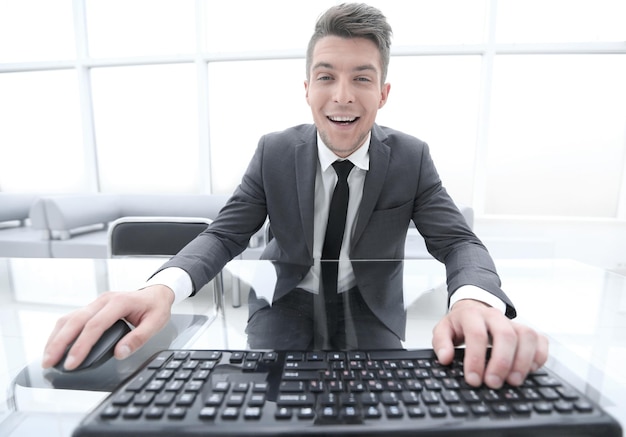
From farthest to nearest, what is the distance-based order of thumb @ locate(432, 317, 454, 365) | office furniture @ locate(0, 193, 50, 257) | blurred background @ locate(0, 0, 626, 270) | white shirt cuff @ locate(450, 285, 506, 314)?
blurred background @ locate(0, 0, 626, 270) < office furniture @ locate(0, 193, 50, 257) < white shirt cuff @ locate(450, 285, 506, 314) < thumb @ locate(432, 317, 454, 365)

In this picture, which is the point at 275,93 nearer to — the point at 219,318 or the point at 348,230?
the point at 348,230

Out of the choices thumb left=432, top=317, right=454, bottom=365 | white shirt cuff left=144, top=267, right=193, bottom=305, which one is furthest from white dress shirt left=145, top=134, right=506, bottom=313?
thumb left=432, top=317, right=454, bottom=365

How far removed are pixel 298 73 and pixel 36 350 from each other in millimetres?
3461

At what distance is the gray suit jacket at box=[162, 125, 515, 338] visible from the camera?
111 centimetres

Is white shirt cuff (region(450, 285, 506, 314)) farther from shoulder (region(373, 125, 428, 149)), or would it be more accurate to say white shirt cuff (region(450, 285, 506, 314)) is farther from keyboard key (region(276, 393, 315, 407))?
shoulder (region(373, 125, 428, 149))

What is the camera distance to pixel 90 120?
12.9ft

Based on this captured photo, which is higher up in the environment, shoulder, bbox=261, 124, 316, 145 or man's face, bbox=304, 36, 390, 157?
man's face, bbox=304, 36, 390, 157

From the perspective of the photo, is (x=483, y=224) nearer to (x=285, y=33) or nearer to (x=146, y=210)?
(x=285, y=33)

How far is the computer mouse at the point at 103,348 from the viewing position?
0.51m

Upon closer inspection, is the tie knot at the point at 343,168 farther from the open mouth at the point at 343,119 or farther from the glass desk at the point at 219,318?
the glass desk at the point at 219,318

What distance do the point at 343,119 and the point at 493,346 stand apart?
2.82ft

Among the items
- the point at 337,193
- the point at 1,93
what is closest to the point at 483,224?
the point at 337,193

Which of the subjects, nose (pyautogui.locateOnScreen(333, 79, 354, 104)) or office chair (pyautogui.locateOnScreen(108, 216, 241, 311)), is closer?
nose (pyautogui.locateOnScreen(333, 79, 354, 104))

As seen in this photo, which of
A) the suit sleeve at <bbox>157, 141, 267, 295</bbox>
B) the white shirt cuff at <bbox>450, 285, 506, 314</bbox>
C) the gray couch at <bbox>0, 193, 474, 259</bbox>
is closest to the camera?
the white shirt cuff at <bbox>450, 285, 506, 314</bbox>
